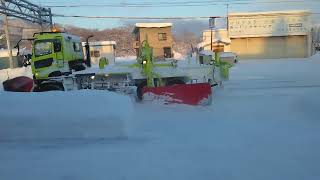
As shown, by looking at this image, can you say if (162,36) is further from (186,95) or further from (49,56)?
(186,95)

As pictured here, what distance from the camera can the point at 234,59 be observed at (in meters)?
40.3

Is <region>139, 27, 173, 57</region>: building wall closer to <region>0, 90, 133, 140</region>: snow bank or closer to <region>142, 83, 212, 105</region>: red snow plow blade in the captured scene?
<region>142, 83, 212, 105</region>: red snow plow blade

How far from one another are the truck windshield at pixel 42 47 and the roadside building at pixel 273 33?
3828cm

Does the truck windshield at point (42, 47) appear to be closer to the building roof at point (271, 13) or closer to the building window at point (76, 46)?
the building window at point (76, 46)

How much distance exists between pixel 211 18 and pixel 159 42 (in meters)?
8.52

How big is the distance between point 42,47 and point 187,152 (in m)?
10.1

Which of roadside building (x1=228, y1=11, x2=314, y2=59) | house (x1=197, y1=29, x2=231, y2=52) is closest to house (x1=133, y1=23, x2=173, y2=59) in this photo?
house (x1=197, y1=29, x2=231, y2=52)

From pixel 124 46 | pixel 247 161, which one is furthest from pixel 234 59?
pixel 124 46

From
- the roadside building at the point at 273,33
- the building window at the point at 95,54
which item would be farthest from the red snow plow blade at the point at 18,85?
the roadside building at the point at 273,33

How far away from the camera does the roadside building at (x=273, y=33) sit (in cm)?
4875

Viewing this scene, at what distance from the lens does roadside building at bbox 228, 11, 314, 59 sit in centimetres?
4875

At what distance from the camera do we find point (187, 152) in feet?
20.6

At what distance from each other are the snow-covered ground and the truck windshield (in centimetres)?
665

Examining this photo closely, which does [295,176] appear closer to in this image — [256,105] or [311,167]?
[311,167]
